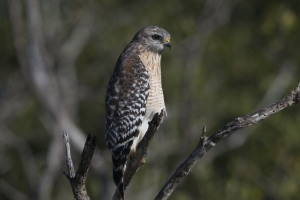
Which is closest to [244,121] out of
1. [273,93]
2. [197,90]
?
[273,93]

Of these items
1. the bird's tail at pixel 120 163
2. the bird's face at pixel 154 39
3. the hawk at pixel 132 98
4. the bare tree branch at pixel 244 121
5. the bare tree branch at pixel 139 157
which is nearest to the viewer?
the bare tree branch at pixel 244 121

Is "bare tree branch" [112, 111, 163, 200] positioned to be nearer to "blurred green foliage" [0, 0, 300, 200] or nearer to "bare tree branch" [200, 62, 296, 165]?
"blurred green foliage" [0, 0, 300, 200]

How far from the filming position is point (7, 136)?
13.4 m

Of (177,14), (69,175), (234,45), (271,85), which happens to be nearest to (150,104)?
(69,175)

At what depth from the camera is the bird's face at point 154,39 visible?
6758mm

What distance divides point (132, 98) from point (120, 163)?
0.85 meters

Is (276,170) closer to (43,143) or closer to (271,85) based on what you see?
(271,85)

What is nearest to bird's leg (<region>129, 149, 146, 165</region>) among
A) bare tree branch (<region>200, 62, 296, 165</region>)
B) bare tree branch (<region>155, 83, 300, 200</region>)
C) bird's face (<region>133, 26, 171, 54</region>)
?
bare tree branch (<region>155, 83, 300, 200</region>)

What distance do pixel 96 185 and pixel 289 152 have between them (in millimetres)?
4225

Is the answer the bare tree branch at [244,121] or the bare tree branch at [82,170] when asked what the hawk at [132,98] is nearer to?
the bare tree branch at [82,170]

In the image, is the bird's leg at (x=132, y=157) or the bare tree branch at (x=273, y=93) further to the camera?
the bare tree branch at (x=273, y=93)

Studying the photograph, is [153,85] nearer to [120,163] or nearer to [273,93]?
[120,163]

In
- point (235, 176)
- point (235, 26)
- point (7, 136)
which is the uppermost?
point (235, 26)

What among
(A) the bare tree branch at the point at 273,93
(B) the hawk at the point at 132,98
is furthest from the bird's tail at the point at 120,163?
(A) the bare tree branch at the point at 273,93
